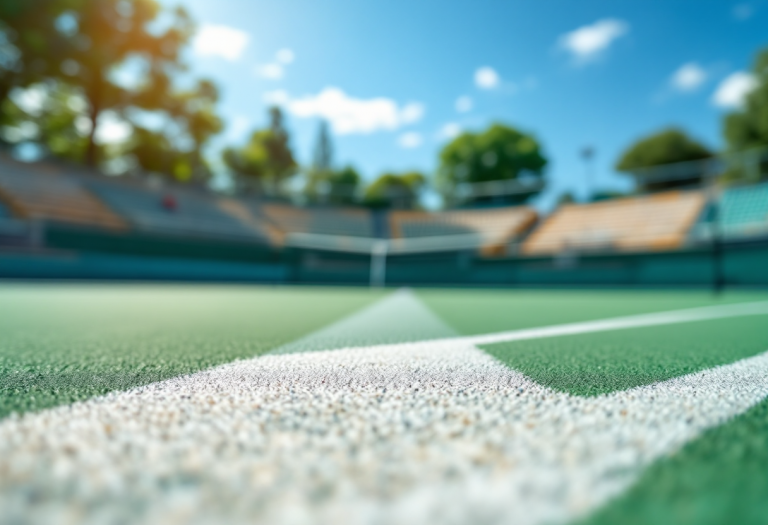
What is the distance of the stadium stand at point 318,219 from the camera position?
22.8m

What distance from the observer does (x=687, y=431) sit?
0.70m

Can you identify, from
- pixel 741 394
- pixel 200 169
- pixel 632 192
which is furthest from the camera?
pixel 200 169

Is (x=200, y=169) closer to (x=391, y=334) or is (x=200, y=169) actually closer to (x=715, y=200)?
(x=715, y=200)

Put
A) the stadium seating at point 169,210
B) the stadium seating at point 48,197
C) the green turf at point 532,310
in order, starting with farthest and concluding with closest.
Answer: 1. the stadium seating at point 169,210
2. the stadium seating at point 48,197
3. the green turf at point 532,310

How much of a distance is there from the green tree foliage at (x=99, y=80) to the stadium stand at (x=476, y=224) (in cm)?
1212

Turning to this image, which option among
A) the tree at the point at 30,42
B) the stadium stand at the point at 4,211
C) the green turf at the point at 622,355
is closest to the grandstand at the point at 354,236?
the stadium stand at the point at 4,211

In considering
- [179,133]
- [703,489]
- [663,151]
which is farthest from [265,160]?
[703,489]

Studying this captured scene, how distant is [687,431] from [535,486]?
1.17 feet

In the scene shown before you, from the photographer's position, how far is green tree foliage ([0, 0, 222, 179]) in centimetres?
1847

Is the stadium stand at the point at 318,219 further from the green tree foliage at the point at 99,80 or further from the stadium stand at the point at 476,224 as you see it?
the green tree foliage at the point at 99,80

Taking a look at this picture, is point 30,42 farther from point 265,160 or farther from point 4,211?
point 265,160

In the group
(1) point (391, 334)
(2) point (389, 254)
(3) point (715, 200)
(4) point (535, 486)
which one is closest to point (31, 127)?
(2) point (389, 254)

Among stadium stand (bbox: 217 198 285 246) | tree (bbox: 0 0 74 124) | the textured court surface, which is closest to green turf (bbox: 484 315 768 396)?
the textured court surface

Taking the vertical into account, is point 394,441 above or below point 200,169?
below
